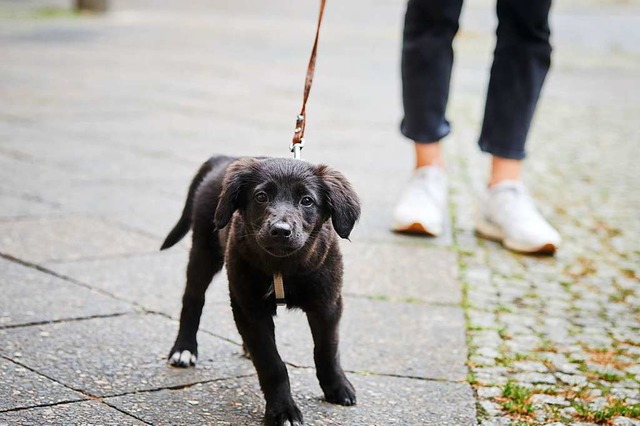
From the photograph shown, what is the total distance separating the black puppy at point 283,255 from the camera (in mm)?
2619

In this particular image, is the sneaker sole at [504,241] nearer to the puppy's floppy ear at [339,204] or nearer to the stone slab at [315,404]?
the stone slab at [315,404]

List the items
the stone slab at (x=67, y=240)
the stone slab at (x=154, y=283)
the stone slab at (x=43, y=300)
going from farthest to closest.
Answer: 1. the stone slab at (x=67, y=240)
2. the stone slab at (x=154, y=283)
3. the stone slab at (x=43, y=300)

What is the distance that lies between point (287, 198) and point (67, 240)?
6.51 feet

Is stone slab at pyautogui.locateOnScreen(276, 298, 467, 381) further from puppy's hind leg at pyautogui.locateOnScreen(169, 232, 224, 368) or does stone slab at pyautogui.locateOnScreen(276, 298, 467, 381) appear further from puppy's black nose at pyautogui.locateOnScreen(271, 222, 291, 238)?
puppy's black nose at pyautogui.locateOnScreen(271, 222, 291, 238)

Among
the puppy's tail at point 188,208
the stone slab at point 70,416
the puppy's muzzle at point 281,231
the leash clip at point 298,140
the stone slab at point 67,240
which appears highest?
the leash clip at point 298,140

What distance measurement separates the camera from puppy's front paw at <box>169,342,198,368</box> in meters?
3.00

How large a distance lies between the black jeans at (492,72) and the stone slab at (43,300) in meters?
1.85

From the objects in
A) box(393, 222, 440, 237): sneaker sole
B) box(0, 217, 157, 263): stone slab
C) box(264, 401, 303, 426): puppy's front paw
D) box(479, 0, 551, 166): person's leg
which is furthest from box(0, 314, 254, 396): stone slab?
box(479, 0, 551, 166): person's leg

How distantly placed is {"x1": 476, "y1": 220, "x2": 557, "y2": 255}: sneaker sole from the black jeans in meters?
0.38

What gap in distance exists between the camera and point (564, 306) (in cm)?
391

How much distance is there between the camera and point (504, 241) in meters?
4.72

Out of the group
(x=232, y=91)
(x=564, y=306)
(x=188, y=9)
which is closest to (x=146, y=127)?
(x=232, y=91)

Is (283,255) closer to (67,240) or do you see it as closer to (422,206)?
(67,240)

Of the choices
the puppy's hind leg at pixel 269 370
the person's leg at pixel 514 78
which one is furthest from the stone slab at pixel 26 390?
the person's leg at pixel 514 78
